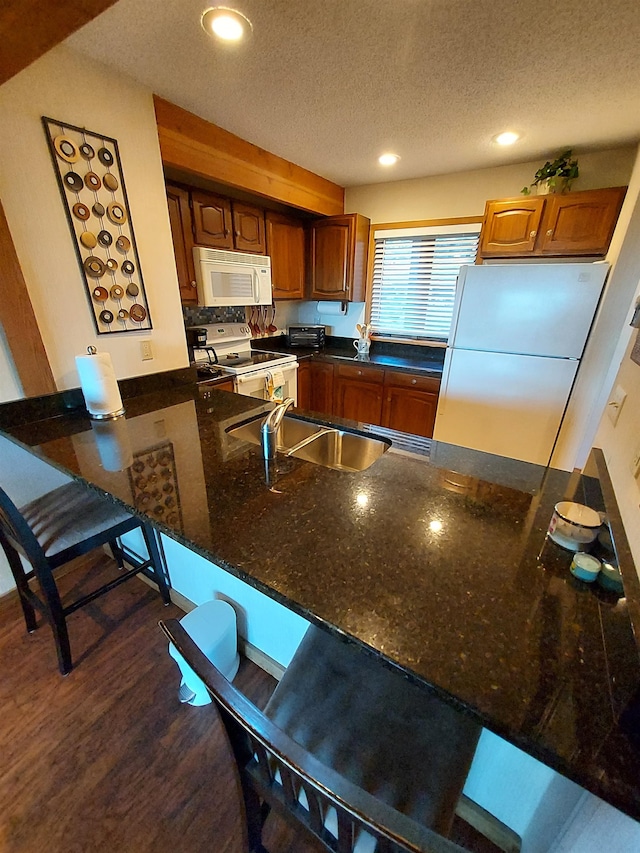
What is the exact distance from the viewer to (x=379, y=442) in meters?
1.36

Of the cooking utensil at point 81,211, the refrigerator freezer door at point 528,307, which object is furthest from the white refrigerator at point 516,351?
the cooking utensil at point 81,211

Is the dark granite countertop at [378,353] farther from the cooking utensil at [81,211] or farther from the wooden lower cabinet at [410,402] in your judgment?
the cooking utensil at [81,211]

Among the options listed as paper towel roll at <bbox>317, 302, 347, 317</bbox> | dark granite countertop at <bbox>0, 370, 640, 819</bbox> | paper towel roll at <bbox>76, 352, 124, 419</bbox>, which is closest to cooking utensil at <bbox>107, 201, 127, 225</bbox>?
paper towel roll at <bbox>76, 352, 124, 419</bbox>

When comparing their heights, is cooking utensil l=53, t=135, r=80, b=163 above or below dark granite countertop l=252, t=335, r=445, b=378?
above

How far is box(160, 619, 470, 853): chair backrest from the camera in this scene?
0.36 meters

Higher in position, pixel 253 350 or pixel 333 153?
pixel 333 153

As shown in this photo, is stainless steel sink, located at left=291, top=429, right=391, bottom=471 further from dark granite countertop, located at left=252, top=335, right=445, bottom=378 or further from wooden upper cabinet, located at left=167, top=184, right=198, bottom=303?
dark granite countertop, located at left=252, top=335, right=445, bottom=378

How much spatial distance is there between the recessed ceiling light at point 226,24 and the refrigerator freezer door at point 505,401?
6.77 ft

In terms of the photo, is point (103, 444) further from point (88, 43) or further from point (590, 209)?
point (590, 209)

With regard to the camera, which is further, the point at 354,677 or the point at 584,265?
the point at 584,265

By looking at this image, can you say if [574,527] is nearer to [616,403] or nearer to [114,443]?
[616,403]

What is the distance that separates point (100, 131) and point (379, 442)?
74.7 inches

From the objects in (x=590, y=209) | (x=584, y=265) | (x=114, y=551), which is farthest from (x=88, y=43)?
(x=590, y=209)

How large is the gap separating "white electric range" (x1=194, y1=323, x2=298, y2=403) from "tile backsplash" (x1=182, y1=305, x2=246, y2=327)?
0.14 ft
